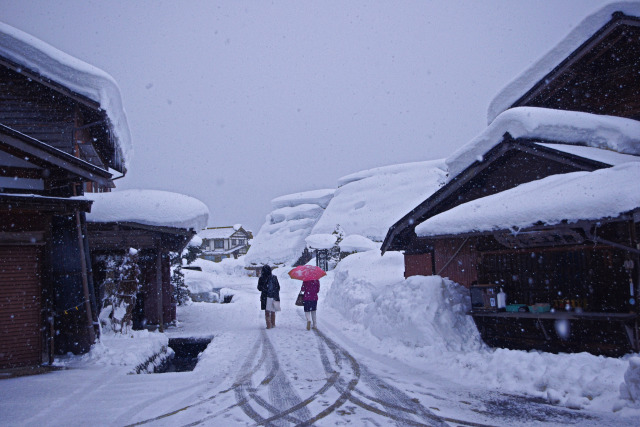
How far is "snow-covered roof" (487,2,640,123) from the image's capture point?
8984mm

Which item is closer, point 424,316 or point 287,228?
point 424,316

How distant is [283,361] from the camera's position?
308 inches

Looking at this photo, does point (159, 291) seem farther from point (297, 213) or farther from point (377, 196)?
point (297, 213)

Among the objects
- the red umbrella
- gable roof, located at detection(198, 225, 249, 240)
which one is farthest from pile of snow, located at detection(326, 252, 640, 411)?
gable roof, located at detection(198, 225, 249, 240)

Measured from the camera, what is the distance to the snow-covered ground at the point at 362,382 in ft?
15.6

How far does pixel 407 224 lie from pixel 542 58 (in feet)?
19.1

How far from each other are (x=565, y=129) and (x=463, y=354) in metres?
5.27

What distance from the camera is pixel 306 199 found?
6488 cm

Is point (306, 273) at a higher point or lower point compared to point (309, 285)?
higher

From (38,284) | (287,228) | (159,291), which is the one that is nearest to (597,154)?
(38,284)

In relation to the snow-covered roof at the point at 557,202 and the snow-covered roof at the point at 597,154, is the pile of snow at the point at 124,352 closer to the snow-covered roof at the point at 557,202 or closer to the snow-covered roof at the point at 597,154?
the snow-covered roof at the point at 557,202

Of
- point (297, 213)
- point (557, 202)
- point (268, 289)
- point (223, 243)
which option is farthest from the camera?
point (223, 243)

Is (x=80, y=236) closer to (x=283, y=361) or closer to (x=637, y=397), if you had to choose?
(x=283, y=361)

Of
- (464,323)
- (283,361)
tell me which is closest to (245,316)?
(283,361)
